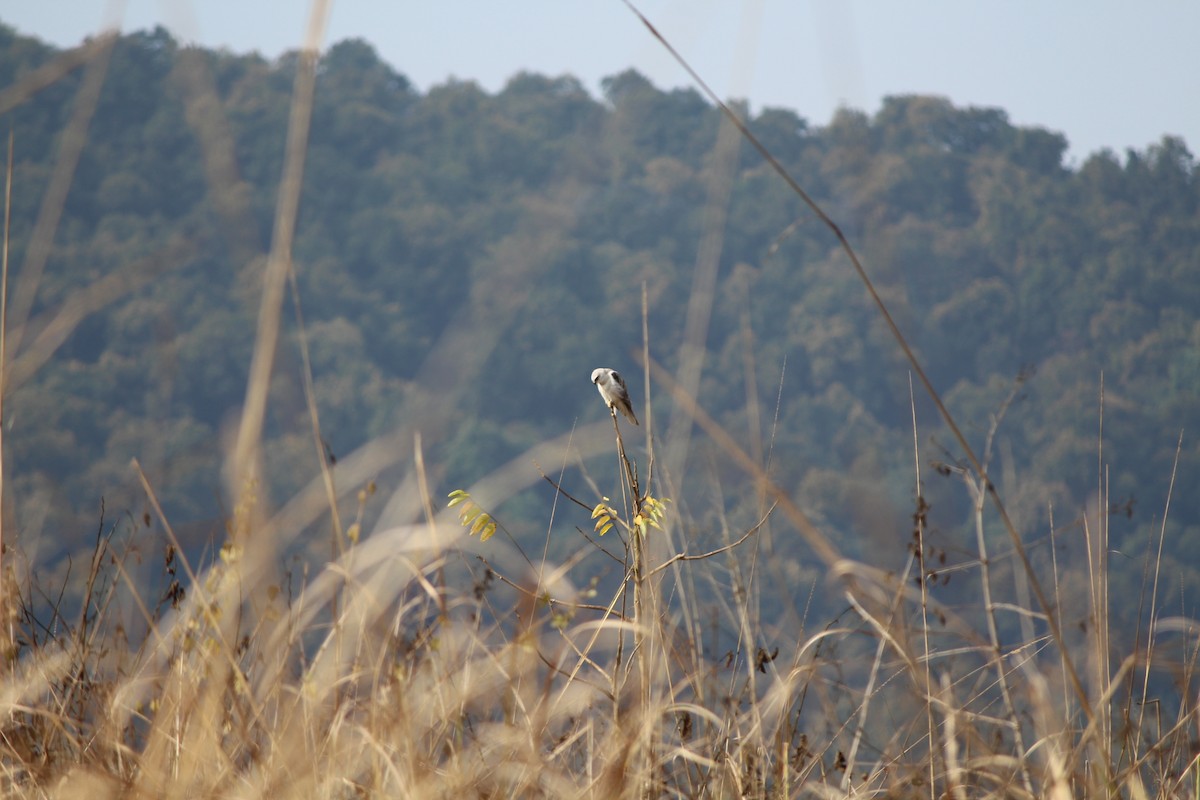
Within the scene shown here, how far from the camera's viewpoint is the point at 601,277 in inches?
1494

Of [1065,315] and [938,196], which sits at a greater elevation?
[938,196]

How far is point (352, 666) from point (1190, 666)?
34.7 inches

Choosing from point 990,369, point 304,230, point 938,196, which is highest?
point 938,196

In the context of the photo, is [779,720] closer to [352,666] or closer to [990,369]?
[352,666]

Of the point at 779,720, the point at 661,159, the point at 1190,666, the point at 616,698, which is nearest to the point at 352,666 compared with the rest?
the point at 616,698

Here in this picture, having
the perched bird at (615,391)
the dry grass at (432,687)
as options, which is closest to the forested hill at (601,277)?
the perched bird at (615,391)

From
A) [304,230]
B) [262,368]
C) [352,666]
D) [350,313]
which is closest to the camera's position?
[262,368]

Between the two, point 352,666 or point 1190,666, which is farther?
point 352,666

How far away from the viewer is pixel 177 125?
40.7 metres

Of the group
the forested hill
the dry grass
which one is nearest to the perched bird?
the dry grass

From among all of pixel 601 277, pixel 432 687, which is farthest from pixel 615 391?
pixel 601 277

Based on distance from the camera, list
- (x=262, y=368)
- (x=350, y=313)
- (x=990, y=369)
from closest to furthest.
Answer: (x=262, y=368), (x=990, y=369), (x=350, y=313)

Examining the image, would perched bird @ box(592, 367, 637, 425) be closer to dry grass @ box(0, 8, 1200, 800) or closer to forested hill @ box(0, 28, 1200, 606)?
dry grass @ box(0, 8, 1200, 800)

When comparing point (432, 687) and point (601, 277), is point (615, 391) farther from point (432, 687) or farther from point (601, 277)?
point (601, 277)
